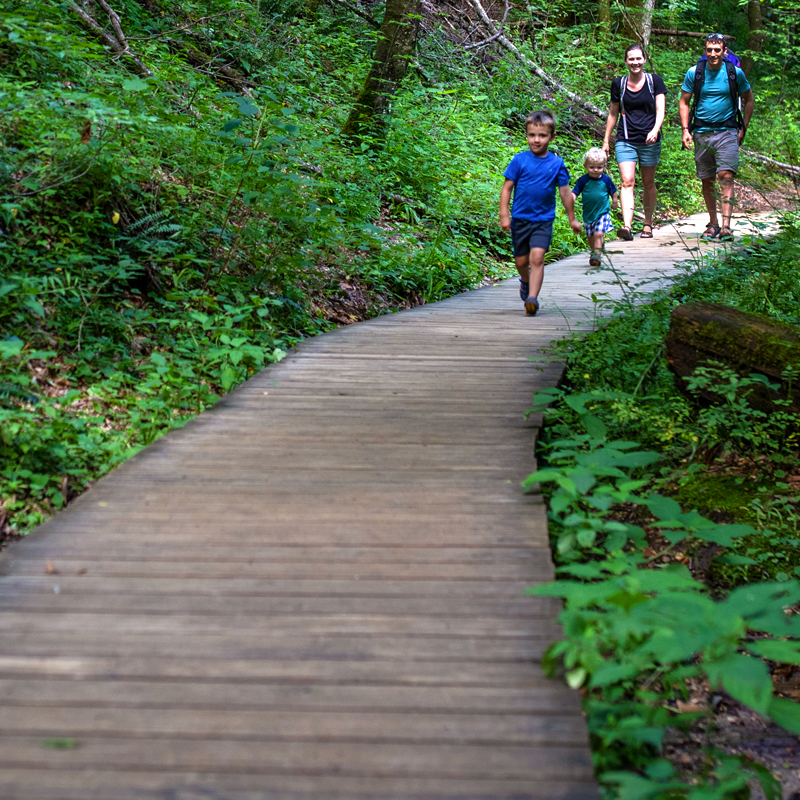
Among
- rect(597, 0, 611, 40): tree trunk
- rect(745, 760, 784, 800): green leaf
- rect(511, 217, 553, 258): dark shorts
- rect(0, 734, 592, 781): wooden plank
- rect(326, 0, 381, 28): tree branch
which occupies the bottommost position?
rect(745, 760, 784, 800): green leaf

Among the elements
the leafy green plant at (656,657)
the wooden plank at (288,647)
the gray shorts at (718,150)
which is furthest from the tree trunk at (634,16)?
the wooden plank at (288,647)

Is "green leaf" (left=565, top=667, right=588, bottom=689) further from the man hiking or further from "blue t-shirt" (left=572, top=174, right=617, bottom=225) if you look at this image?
the man hiking

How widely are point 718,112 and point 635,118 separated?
1.26 metres

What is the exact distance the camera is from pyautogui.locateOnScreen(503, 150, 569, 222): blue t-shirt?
24.1 ft

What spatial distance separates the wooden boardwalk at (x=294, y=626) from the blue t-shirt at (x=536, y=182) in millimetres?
3364

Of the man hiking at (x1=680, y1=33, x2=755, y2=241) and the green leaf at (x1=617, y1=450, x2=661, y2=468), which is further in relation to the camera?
the man hiking at (x1=680, y1=33, x2=755, y2=241)

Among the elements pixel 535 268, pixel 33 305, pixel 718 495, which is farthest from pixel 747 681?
pixel 535 268

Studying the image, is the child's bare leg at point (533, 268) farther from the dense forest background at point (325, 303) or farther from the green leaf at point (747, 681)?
the green leaf at point (747, 681)

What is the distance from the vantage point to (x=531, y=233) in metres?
7.50

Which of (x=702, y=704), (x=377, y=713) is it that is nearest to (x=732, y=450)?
(x=702, y=704)

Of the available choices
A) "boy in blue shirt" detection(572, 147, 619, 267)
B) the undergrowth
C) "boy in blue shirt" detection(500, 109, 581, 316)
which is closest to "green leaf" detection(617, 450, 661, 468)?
the undergrowth

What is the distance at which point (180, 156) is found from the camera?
7.23 m

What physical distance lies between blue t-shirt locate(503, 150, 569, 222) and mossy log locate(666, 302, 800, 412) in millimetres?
2327

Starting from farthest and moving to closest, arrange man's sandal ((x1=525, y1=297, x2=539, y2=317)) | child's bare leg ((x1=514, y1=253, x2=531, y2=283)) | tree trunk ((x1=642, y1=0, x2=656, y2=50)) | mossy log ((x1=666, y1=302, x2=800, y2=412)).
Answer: tree trunk ((x1=642, y1=0, x2=656, y2=50))
child's bare leg ((x1=514, y1=253, x2=531, y2=283))
man's sandal ((x1=525, y1=297, x2=539, y2=317))
mossy log ((x1=666, y1=302, x2=800, y2=412))
